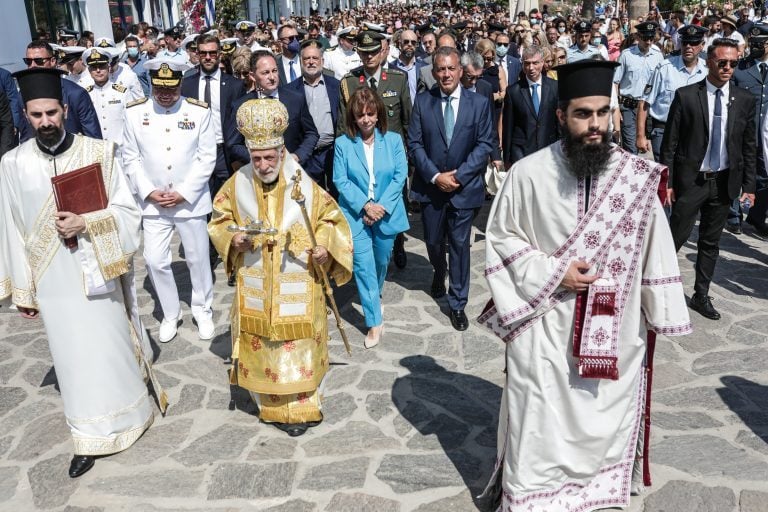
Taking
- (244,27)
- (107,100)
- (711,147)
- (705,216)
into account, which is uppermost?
(244,27)

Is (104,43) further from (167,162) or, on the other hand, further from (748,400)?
(748,400)

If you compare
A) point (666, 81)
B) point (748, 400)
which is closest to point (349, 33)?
point (666, 81)

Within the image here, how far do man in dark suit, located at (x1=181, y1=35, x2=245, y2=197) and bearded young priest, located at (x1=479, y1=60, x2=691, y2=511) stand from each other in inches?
179

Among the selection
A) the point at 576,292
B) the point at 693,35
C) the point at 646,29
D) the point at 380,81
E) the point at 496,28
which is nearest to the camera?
the point at 576,292

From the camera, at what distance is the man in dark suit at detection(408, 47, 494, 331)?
20.7ft

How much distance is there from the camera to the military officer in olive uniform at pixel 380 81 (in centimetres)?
746

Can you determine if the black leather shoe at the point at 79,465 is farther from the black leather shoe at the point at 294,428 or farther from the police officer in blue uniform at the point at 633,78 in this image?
the police officer in blue uniform at the point at 633,78

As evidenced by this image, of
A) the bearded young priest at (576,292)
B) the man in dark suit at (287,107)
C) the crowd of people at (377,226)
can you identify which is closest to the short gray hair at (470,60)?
the crowd of people at (377,226)

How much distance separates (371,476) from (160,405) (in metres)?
1.68

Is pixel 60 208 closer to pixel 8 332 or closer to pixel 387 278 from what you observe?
pixel 8 332

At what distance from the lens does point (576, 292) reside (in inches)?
142

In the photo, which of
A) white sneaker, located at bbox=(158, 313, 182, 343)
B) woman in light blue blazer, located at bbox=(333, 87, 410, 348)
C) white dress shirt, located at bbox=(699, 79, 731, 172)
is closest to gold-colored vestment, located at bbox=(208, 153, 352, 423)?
woman in light blue blazer, located at bbox=(333, 87, 410, 348)

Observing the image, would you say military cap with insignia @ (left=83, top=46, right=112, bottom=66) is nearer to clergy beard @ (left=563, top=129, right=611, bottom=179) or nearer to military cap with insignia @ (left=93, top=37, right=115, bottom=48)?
military cap with insignia @ (left=93, top=37, right=115, bottom=48)

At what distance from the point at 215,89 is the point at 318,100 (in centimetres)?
108
